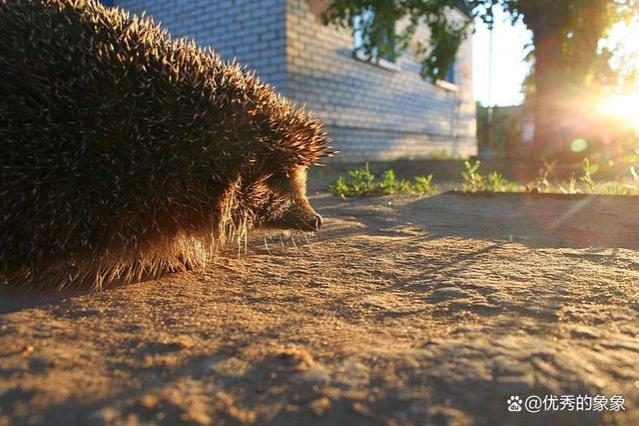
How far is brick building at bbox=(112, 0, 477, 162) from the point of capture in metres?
10.3

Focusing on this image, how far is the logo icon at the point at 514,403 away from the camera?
118 cm

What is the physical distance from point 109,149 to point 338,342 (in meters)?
1.47

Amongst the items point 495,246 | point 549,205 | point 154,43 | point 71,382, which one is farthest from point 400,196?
point 71,382

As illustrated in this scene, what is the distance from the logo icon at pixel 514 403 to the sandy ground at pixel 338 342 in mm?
13

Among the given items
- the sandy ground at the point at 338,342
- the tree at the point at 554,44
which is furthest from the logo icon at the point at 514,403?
the tree at the point at 554,44

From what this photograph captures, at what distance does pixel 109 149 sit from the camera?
2.27 meters

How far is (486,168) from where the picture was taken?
35.2 feet

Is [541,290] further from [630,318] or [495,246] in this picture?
[495,246]

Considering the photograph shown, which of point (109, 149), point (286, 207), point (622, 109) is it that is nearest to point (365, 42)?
point (622, 109)

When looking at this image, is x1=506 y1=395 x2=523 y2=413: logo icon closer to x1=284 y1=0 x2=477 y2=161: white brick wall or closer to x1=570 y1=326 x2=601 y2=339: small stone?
x1=570 y1=326 x2=601 y2=339: small stone

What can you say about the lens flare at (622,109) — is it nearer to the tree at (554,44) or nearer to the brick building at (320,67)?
the tree at (554,44)

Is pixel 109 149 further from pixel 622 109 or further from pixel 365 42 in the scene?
pixel 622 109

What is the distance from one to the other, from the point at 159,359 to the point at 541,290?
1583 millimetres

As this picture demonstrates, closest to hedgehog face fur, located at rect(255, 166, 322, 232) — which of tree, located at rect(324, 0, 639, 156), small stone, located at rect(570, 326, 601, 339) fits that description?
small stone, located at rect(570, 326, 601, 339)
